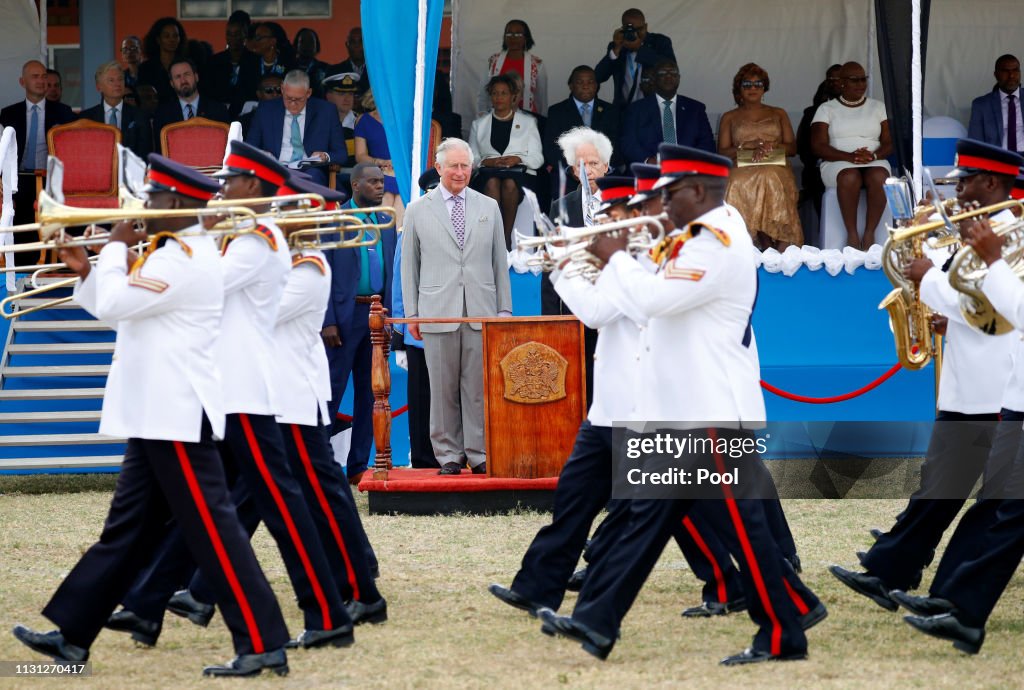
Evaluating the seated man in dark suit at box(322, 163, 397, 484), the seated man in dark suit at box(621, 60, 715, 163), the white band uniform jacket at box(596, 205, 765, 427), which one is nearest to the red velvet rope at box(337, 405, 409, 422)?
the seated man in dark suit at box(322, 163, 397, 484)

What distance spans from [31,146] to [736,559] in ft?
29.6

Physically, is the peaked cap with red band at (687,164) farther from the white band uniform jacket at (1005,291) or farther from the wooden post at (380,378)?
the wooden post at (380,378)

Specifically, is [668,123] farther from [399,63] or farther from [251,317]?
[251,317]

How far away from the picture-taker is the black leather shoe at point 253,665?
5258 millimetres

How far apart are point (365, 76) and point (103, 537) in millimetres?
8337

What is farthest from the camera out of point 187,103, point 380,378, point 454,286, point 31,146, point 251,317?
point 187,103

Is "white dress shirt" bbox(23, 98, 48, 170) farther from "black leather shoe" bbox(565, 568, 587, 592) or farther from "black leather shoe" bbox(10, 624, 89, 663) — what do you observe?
"black leather shoe" bbox(10, 624, 89, 663)

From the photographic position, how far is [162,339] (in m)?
5.24

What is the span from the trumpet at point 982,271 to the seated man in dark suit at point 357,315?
3857 mm

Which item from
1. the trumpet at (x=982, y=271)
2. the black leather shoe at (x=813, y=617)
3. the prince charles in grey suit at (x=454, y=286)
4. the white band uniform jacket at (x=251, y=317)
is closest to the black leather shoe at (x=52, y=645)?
the white band uniform jacket at (x=251, y=317)

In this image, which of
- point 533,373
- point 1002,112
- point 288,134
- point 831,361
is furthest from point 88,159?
point 1002,112

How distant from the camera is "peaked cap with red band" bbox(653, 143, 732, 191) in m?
5.48

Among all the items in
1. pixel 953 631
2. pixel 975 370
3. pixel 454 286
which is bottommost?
pixel 953 631

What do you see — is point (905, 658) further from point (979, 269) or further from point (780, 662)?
point (979, 269)
